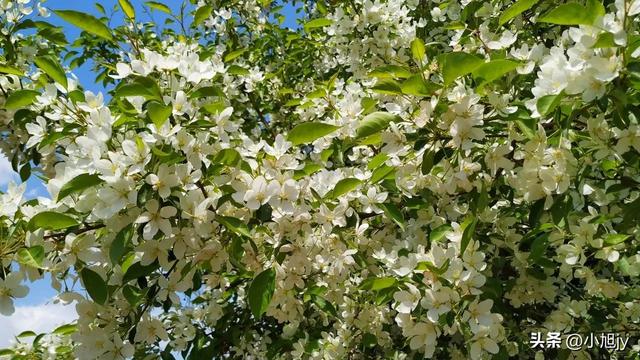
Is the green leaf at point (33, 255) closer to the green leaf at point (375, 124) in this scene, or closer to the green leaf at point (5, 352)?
the green leaf at point (375, 124)

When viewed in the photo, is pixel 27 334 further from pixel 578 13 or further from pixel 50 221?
pixel 578 13

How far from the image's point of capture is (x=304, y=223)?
177cm

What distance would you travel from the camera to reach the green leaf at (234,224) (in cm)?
158

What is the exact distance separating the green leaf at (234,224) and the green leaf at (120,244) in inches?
9.8

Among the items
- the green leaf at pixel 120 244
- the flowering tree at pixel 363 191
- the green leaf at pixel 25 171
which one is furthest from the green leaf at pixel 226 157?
the green leaf at pixel 25 171

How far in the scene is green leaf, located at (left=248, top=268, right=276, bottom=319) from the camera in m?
1.64

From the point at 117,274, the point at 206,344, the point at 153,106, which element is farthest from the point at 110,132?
the point at 206,344

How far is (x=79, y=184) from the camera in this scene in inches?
58.6

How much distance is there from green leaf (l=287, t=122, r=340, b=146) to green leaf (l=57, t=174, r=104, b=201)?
22.7 inches

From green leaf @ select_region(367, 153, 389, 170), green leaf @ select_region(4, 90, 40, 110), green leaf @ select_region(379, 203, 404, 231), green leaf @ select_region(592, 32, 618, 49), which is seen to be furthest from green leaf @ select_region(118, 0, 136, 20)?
green leaf @ select_region(592, 32, 618, 49)

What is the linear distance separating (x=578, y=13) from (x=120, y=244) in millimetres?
1298

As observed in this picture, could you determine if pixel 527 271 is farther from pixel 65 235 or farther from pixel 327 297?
pixel 65 235

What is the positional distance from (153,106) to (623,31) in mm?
1175

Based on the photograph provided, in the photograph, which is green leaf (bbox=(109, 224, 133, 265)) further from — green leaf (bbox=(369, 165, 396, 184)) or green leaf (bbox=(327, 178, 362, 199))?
green leaf (bbox=(369, 165, 396, 184))
